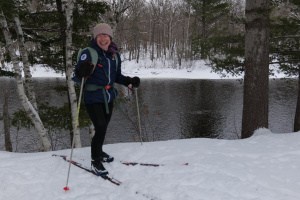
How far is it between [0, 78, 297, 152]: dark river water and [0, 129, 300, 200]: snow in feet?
18.3

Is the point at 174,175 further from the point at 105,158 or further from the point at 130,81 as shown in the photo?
the point at 130,81

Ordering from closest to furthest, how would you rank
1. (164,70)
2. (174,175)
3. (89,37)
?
(174,175) → (89,37) → (164,70)

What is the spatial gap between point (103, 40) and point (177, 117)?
14284 mm

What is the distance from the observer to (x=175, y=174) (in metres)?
3.32

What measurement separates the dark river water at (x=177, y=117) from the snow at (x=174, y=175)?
18.3 ft

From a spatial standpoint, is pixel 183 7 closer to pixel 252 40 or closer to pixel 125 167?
pixel 252 40

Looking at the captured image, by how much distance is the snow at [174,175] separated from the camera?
9.34 feet

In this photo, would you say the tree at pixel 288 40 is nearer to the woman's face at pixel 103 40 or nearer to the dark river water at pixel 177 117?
the dark river water at pixel 177 117

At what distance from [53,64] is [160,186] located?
8.20m

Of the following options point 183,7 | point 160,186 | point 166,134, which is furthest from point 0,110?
point 183,7

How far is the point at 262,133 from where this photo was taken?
5461mm

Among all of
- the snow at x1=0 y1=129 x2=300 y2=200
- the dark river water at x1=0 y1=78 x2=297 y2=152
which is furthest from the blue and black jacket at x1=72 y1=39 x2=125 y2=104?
the dark river water at x1=0 y1=78 x2=297 y2=152

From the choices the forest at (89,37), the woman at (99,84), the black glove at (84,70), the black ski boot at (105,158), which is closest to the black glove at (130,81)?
the woman at (99,84)

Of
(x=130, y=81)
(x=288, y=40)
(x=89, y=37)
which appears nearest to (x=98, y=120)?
(x=130, y=81)
